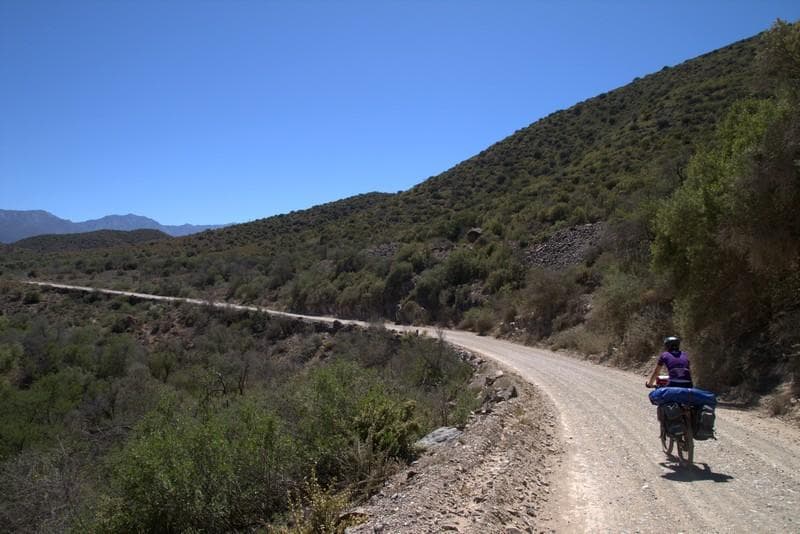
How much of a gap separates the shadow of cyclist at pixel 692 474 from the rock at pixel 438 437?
349cm

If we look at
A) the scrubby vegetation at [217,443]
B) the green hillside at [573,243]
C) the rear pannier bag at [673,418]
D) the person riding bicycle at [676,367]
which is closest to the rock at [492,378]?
the scrubby vegetation at [217,443]

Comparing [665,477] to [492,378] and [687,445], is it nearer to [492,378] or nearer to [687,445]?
[687,445]

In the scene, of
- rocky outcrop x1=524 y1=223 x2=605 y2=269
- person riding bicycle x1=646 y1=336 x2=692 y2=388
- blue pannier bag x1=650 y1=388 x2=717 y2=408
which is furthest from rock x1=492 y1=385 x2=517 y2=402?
rocky outcrop x1=524 y1=223 x2=605 y2=269

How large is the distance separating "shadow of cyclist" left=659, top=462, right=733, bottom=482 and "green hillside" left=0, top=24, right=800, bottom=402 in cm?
529

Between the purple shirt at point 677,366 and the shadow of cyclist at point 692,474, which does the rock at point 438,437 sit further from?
the purple shirt at point 677,366

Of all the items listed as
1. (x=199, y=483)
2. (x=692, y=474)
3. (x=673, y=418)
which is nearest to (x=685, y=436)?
(x=673, y=418)

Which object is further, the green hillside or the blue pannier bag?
the green hillside

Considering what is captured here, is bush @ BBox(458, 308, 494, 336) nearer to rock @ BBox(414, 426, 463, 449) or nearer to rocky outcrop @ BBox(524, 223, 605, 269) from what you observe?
rocky outcrop @ BBox(524, 223, 605, 269)

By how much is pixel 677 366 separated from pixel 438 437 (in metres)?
4.13

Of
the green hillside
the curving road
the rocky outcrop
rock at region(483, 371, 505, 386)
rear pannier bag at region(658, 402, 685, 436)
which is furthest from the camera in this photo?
the rocky outcrop

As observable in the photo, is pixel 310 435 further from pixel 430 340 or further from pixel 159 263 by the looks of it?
pixel 159 263

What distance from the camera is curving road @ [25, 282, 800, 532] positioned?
5867 mm

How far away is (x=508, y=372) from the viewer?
17719mm

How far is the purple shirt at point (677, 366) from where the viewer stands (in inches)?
316
